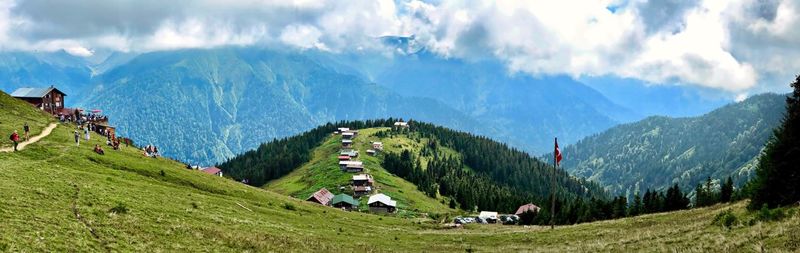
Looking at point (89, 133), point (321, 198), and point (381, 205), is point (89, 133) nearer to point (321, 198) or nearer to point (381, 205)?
point (321, 198)

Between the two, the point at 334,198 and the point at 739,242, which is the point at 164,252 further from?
the point at 334,198

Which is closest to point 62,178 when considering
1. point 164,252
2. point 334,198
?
point 164,252

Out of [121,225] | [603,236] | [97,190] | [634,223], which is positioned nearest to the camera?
[121,225]

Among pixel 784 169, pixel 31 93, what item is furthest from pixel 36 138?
pixel 784 169

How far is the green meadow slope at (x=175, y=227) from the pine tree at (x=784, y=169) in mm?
3212

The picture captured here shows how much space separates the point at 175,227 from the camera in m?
36.5

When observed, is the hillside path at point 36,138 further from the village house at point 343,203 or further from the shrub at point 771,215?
the village house at point 343,203

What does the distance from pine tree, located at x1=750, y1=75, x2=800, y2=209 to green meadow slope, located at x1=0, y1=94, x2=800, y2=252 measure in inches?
126

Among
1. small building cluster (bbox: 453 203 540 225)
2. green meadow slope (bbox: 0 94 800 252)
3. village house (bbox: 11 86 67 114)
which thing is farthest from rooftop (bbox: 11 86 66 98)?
small building cluster (bbox: 453 203 540 225)

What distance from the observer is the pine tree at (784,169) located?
45.7 meters

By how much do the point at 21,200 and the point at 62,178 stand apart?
A: 45.5 feet

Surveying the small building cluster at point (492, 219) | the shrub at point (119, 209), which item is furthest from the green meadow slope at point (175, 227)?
the small building cluster at point (492, 219)

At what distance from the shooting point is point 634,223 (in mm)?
59281

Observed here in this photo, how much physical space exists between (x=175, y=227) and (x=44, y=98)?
122629mm
